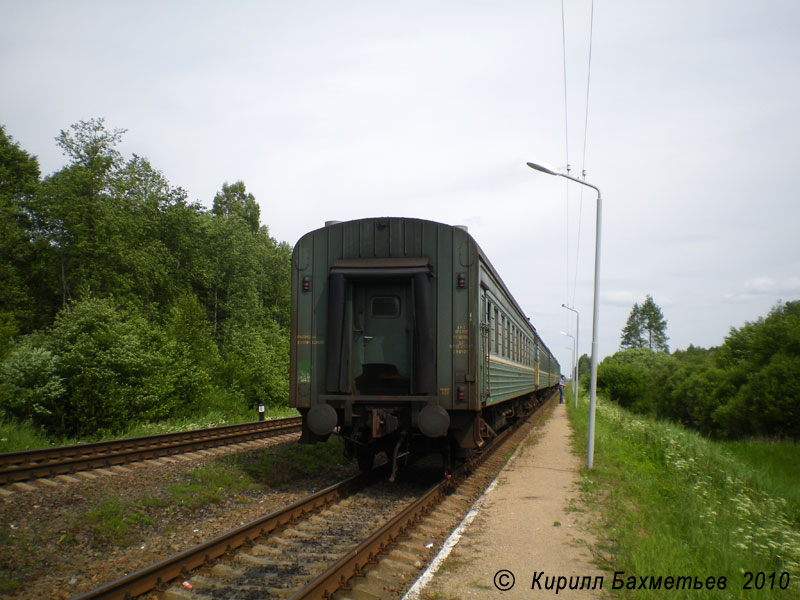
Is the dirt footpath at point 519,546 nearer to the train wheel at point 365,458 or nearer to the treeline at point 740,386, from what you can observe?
the train wheel at point 365,458

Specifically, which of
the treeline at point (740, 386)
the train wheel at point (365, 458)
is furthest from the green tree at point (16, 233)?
the treeline at point (740, 386)

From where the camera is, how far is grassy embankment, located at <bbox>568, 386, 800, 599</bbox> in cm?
473

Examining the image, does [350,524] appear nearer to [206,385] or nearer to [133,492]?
[133,492]

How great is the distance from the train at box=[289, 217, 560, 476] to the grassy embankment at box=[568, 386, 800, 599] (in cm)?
231

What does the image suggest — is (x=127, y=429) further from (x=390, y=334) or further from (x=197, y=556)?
(x=197, y=556)

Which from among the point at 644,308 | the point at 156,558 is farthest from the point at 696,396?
the point at 644,308

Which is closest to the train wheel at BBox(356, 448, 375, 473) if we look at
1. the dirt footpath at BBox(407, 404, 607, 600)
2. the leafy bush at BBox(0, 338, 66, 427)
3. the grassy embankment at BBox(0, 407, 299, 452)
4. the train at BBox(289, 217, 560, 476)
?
the train at BBox(289, 217, 560, 476)

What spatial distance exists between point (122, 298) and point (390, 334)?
2205 cm

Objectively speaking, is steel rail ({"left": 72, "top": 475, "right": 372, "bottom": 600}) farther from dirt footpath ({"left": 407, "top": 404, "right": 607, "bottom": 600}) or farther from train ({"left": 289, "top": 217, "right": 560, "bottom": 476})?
dirt footpath ({"left": 407, "top": 404, "right": 607, "bottom": 600})

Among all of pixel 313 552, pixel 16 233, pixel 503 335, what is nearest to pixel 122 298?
pixel 16 233

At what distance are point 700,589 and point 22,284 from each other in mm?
31781

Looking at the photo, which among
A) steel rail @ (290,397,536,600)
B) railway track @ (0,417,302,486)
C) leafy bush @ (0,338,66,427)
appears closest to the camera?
steel rail @ (290,397,536,600)

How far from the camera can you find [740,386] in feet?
117

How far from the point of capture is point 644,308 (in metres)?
112
